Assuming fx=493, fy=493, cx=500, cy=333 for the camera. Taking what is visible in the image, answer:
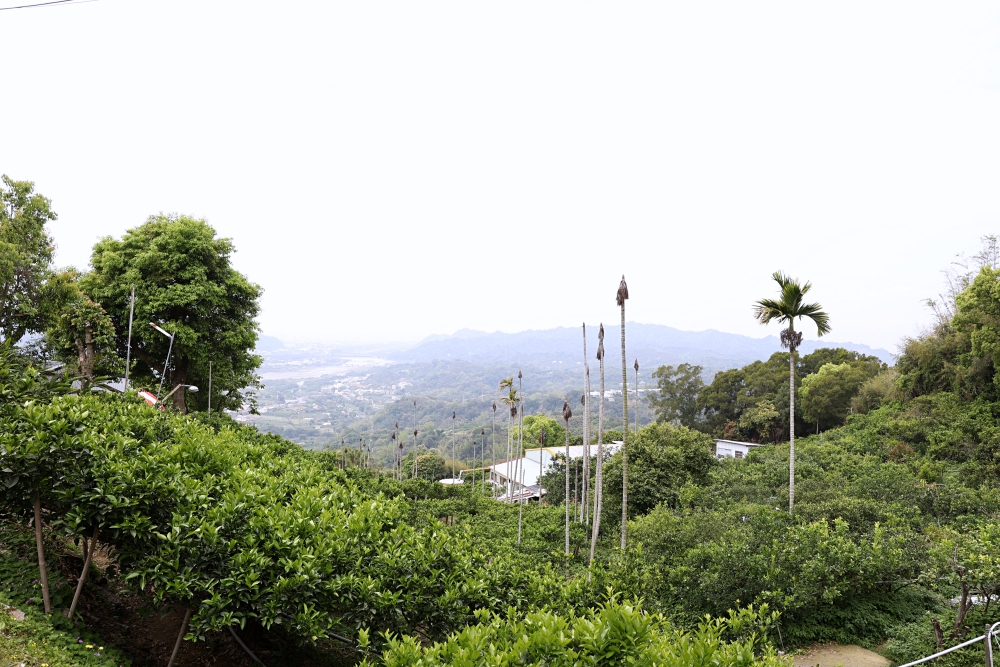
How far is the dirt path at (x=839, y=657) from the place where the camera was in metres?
7.05

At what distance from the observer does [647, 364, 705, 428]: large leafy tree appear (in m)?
42.2

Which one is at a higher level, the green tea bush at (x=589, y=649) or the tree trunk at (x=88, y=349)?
the tree trunk at (x=88, y=349)

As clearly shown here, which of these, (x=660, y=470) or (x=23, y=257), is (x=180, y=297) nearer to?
(x=23, y=257)

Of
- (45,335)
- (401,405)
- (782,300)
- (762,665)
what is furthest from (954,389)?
(401,405)

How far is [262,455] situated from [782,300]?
11296 millimetres

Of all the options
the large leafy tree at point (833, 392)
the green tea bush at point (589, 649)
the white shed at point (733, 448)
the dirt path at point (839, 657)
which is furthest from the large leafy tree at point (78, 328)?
the large leafy tree at point (833, 392)

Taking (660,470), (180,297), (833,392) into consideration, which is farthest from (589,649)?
(833,392)

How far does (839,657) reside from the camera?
23.7 ft

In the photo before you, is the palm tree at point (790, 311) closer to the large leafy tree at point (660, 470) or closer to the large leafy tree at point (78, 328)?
the large leafy tree at point (660, 470)

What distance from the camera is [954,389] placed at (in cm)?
2162

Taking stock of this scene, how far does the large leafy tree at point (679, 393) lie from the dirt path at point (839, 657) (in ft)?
115

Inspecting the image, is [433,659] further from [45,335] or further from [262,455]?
[45,335]

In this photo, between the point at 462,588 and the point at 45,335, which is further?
the point at 45,335

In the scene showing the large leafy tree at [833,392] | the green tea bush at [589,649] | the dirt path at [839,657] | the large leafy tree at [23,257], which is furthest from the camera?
the large leafy tree at [833,392]
